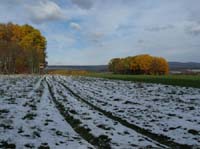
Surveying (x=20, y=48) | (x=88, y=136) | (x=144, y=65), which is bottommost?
(x=88, y=136)

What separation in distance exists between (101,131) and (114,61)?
546 ft

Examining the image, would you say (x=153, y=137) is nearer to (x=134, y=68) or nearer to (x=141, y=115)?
(x=141, y=115)

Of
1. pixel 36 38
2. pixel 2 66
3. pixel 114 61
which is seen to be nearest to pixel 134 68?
pixel 114 61

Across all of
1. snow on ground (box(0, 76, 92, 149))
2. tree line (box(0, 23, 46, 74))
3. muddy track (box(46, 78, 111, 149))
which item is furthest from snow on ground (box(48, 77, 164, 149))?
tree line (box(0, 23, 46, 74))

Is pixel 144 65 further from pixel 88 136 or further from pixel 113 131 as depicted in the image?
pixel 88 136

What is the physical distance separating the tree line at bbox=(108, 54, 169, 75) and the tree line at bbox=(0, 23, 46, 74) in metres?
41.9

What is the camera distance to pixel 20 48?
3989 inches

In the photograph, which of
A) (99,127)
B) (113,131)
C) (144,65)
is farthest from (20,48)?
(113,131)

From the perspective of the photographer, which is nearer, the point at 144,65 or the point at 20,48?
the point at 20,48

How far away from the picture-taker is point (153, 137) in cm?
1270

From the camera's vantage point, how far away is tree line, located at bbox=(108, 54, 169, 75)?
478 feet

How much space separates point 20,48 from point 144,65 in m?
61.4

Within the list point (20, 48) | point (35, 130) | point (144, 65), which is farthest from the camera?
point (144, 65)

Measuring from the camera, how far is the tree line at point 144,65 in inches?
5738
